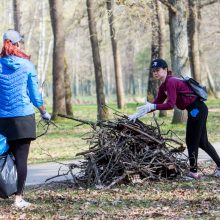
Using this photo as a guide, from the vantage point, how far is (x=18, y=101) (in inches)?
257

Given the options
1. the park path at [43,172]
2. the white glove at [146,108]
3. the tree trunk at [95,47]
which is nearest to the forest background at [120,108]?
the tree trunk at [95,47]

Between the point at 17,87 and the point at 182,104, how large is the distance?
2.51m

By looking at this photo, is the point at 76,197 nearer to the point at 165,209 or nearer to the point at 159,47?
the point at 165,209

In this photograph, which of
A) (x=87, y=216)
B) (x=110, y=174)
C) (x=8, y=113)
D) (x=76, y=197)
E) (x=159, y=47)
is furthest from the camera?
(x=159, y=47)

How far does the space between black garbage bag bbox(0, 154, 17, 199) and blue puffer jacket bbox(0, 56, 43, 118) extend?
0.52 m

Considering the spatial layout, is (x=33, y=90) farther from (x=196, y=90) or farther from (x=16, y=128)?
(x=196, y=90)

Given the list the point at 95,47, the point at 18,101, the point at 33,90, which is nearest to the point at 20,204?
the point at 18,101

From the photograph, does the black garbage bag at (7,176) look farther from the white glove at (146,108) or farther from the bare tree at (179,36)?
the bare tree at (179,36)

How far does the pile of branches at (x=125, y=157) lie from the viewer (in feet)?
25.4

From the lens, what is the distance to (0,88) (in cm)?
659

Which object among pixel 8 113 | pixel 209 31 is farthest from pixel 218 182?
pixel 209 31

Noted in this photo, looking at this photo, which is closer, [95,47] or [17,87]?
[17,87]

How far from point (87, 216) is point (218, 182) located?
8.33ft

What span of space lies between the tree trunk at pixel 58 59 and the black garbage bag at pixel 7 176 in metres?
15.1
